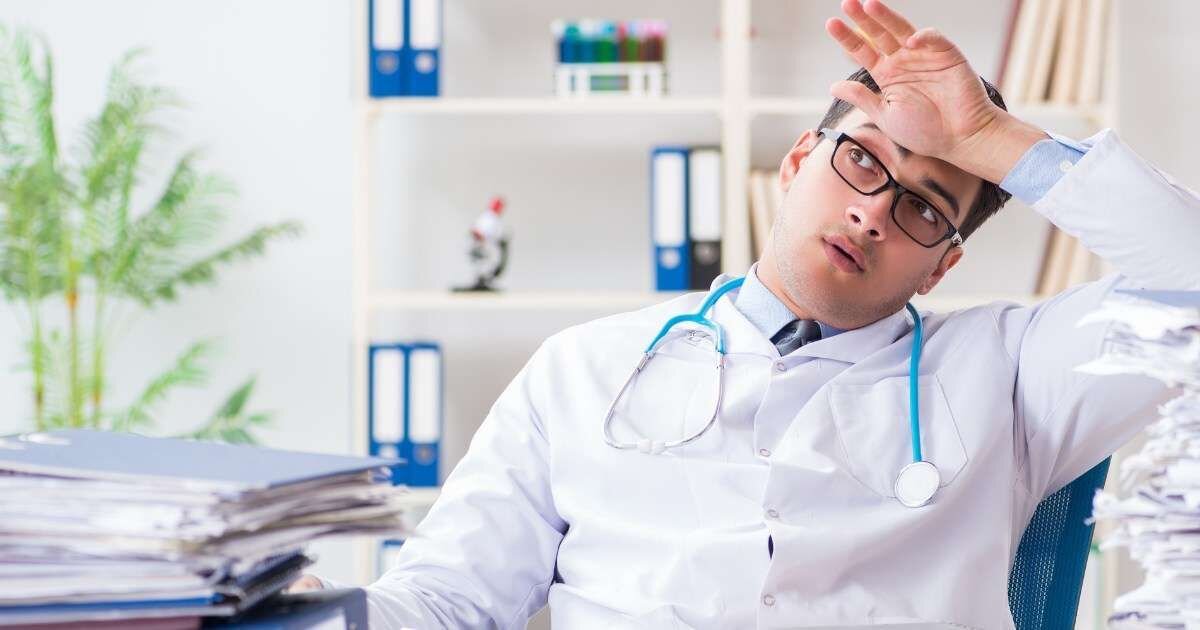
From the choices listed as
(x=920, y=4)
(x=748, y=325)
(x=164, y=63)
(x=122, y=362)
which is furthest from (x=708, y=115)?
(x=748, y=325)

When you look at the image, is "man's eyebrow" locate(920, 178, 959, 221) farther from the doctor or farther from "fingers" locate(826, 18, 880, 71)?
"fingers" locate(826, 18, 880, 71)

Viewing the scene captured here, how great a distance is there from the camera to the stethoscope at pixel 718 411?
51.1 inches

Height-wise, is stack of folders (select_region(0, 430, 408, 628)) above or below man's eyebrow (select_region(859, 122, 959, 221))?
below

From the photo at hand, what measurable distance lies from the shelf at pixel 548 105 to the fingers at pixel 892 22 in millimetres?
1668

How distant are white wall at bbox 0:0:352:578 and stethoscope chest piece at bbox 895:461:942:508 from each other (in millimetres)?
2240

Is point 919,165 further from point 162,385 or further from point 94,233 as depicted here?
point 94,233

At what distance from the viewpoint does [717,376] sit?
1419 mm

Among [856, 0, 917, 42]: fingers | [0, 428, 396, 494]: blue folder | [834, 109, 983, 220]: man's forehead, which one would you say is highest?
[856, 0, 917, 42]: fingers

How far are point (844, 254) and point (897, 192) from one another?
0.09 m

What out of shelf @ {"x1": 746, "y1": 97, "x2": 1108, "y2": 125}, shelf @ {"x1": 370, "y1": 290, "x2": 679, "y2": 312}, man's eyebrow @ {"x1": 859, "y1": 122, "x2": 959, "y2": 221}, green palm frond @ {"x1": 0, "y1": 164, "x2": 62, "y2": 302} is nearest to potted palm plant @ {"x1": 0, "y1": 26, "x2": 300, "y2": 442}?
green palm frond @ {"x1": 0, "y1": 164, "x2": 62, "y2": 302}

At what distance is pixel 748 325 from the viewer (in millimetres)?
1487

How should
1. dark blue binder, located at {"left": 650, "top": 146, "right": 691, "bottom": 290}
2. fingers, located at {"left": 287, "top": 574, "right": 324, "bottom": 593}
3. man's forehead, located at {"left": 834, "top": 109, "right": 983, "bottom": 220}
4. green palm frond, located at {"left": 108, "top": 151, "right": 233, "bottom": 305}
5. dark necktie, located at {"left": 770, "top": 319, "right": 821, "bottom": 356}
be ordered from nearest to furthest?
fingers, located at {"left": 287, "top": 574, "right": 324, "bottom": 593} < man's forehead, located at {"left": 834, "top": 109, "right": 983, "bottom": 220} < dark necktie, located at {"left": 770, "top": 319, "right": 821, "bottom": 356} < dark blue binder, located at {"left": 650, "top": 146, "right": 691, "bottom": 290} < green palm frond, located at {"left": 108, "top": 151, "right": 233, "bottom": 305}

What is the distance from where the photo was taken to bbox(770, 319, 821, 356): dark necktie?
149 cm

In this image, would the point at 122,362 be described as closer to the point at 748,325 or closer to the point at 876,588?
the point at 748,325
